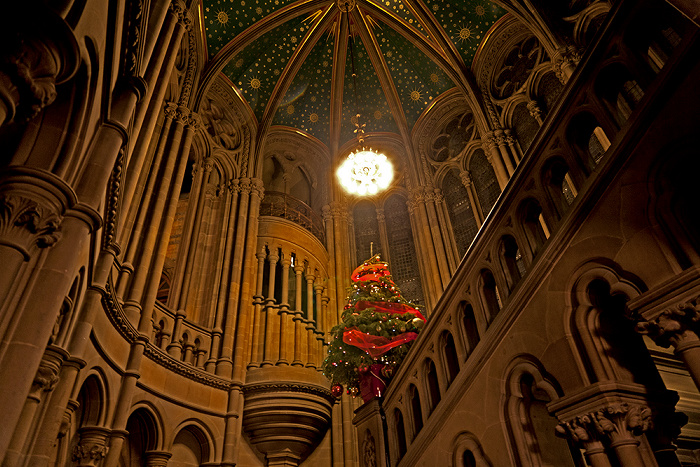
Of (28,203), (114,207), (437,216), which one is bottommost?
(28,203)

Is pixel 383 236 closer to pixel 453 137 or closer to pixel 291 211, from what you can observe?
pixel 291 211

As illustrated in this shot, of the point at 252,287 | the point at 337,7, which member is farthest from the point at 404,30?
the point at 252,287

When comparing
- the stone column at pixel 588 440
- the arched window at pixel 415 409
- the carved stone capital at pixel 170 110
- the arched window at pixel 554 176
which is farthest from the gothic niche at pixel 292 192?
the stone column at pixel 588 440

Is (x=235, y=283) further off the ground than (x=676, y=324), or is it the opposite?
(x=235, y=283)

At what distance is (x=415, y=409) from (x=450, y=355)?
2.94ft

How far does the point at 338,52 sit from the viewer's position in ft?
53.1

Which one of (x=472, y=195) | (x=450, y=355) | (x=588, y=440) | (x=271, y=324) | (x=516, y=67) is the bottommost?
(x=588, y=440)

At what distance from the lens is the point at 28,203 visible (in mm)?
→ 3230

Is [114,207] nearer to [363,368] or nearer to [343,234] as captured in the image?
[363,368]

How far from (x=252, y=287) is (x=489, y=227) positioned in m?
8.22

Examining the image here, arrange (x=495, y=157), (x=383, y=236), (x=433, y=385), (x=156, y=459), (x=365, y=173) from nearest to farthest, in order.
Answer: (x=433, y=385) < (x=156, y=459) < (x=365, y=173) < (x=495, y=157) < (x=383, y=236)

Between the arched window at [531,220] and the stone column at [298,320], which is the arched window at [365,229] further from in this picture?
the arched window at [531,220]

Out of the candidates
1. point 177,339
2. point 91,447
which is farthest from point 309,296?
point 91,447

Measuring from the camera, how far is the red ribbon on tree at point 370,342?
19.8 feet
